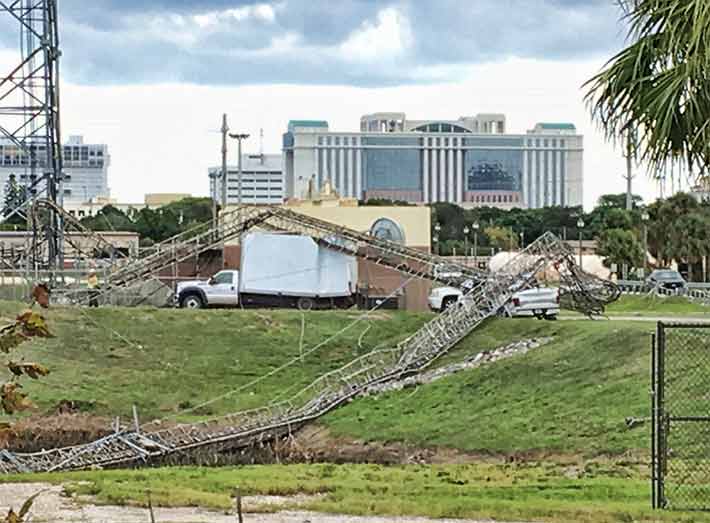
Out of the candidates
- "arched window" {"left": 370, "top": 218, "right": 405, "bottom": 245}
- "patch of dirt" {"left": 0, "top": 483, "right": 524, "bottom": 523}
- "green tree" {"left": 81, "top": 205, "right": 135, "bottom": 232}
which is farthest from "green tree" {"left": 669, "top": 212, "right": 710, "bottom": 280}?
"patch of dirt" {"left": 0, "top": 483, "right": 524, "bottom": 523}

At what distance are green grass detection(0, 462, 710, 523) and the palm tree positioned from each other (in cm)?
524

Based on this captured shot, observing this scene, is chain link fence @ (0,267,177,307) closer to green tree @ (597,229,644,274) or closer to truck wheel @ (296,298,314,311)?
truck wheel @ (296,298,314,311)

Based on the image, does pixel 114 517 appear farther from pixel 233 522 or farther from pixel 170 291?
pixel 170 291

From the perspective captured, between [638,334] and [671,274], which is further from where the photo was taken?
[671,274]

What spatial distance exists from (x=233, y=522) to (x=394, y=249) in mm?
37691

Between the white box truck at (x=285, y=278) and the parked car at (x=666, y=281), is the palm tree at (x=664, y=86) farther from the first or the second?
the parked car at (x=666, y=281)

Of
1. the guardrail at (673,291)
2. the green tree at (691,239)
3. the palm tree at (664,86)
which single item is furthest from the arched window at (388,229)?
the palm tree at (664,86)

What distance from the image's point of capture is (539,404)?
3164 cm

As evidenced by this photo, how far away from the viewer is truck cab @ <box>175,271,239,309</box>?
53.4 metres

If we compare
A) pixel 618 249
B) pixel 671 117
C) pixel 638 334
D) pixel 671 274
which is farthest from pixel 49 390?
pixel 618 249

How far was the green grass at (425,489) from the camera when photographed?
636 inches

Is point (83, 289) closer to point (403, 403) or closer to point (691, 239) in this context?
point (403, 403)

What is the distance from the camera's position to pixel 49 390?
3669cm

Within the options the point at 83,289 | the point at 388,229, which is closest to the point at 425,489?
the point at 83,289
